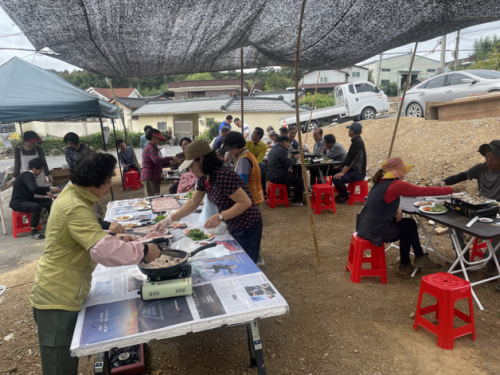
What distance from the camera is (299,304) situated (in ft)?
10.4

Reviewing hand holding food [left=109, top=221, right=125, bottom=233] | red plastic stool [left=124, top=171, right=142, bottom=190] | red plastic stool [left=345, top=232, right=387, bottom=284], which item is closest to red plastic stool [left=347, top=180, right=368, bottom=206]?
red plastic stool [left=345, top=232, right=387, bottom=284]

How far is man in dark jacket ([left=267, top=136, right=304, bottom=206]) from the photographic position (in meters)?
6.32

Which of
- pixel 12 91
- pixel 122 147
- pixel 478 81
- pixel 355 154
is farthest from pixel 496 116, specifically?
pixel 12 91

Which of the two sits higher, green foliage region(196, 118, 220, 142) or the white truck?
the white truck

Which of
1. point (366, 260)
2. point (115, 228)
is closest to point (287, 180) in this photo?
point (366, 260)

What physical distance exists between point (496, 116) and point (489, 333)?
7428mm

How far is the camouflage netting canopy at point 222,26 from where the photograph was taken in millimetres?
2652

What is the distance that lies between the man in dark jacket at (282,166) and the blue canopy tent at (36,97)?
12.8ft

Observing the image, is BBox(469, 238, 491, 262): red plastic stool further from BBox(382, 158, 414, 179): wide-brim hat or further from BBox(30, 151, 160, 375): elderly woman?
BBox(30, 151, 160, 375): elderly woman

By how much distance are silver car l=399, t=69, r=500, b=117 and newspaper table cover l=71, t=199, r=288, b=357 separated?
10.1 meters

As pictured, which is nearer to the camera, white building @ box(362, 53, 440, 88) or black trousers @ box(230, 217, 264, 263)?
black trousers @ box(230, 217, 264, 263)

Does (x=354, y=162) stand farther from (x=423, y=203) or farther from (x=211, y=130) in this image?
(x=211, y=130)

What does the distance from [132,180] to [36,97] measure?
3.29m

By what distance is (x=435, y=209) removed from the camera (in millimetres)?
3248
